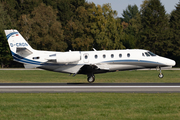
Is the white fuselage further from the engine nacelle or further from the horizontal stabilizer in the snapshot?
the horizontal stabilizer

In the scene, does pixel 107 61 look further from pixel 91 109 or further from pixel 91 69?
pixel 91 109

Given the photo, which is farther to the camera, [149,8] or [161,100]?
[149,8]

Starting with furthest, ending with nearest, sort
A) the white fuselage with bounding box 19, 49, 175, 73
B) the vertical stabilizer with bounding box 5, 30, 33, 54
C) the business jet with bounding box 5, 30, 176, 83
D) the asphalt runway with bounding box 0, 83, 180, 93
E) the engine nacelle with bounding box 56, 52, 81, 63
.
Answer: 1. the vertical stabilizer with bounding box 5, 30, 33, 54
2. the white fuselage with bounding box 19, 49, 175, 73
3. the business jet with bounding box 5, 30, 176, 83
4. the engine nacelle with bounding box 56, 52, 81, 63
5. the asphalt runway with bounding box 0, 83, 180, 93

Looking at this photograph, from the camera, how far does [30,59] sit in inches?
1069

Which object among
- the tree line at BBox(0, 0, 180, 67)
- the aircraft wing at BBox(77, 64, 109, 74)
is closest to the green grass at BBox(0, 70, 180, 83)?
the aircraft wing at BBox(77, 64, 109, 74)

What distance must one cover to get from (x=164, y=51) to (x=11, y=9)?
1819 inches

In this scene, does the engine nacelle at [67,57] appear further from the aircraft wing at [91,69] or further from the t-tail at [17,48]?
the t-tail at [17,48]

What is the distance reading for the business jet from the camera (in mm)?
26188

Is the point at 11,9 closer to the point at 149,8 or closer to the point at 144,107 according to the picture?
the point at 149,8

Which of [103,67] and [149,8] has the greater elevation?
[149,8]

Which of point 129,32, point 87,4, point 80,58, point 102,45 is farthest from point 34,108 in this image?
point 129,32

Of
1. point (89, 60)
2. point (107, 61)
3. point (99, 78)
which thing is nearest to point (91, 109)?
point (107, 61)

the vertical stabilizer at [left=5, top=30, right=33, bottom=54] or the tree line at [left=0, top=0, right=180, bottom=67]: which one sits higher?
the tree line at [left=0, top=0, right=180, bottom=67]

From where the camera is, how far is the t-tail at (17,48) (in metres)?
27.0
